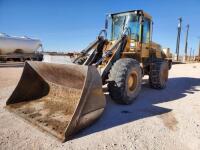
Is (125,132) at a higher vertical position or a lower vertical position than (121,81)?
lower

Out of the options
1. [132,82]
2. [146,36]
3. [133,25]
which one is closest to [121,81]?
[132,82]

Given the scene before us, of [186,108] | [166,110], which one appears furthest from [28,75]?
[186,108]

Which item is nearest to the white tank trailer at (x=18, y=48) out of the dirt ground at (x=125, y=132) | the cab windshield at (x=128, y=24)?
the cab windshield at (x=128, y=24)

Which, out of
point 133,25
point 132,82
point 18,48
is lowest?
point 132,82

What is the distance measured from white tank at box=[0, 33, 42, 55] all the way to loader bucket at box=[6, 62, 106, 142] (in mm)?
15405

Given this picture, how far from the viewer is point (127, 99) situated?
466 cm

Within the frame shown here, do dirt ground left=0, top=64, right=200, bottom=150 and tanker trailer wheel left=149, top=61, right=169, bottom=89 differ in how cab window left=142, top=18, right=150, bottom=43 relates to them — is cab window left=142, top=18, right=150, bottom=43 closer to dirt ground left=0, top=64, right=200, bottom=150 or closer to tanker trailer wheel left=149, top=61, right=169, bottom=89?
tanker trailer wheel left=149, top=61, right=169, bottom=89

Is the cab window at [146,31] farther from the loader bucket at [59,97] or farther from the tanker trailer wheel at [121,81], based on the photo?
the loader bucket at [59,97]

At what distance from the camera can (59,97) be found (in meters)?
4.44

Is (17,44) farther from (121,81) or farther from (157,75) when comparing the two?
(121,81)

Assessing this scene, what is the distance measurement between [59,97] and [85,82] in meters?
1.44

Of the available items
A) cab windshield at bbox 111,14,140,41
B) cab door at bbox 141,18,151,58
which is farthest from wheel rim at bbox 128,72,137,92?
cab windshield at bbox 111,14,140,41

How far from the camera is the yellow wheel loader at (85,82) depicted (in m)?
3.26

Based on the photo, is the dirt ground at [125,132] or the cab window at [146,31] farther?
the cab window at [146,31]
